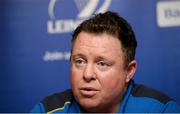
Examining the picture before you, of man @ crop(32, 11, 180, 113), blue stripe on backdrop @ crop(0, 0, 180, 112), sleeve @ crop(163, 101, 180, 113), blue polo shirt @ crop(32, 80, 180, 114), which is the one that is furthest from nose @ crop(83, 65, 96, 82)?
blue stripe on backdrop @ crop(0, 0, 180, 112)

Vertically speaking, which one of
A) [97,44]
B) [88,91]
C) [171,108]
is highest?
[97,44]

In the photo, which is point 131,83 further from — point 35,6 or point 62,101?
point 35,6

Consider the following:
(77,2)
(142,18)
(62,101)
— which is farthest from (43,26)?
(62,101)

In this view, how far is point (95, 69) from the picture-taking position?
3.14 ft

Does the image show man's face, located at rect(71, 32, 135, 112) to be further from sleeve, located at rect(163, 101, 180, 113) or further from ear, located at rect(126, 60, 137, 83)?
sleeve, located at rect(163, 101, 180, 113)

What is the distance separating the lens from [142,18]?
187 cm

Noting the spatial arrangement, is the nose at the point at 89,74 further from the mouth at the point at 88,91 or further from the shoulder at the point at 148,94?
the shoulder at the point at 148,94

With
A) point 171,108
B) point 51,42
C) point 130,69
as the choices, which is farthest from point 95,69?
point 51,42

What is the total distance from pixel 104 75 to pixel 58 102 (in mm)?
206

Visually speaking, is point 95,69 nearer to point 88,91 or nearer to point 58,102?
point 88,91

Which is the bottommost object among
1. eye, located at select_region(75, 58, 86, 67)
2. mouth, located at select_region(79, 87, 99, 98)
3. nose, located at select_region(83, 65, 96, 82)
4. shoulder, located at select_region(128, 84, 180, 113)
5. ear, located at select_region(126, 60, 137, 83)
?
shoulder, located at select_region(128, 84, 180, 113)

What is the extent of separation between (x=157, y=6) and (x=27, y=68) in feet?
2.62

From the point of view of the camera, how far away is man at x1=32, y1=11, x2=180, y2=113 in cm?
96

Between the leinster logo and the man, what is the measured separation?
2.44 ft
